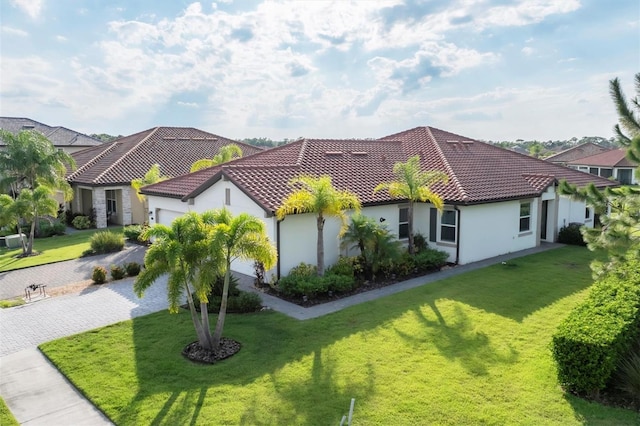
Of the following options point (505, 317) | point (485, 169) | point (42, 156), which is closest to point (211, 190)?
point (505, 317)

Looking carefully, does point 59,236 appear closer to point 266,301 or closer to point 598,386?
point 266,301

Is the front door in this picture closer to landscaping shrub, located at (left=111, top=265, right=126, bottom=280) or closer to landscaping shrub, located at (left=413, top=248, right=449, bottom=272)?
landscaping shrub, located at (left=413, top=248, right=449, bottom=272)

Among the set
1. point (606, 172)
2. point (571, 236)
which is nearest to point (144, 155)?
point (571, 236)

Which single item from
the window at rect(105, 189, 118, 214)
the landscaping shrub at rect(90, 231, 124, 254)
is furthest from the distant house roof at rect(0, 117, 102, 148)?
the landscaping shrub at rect(90, 231, 124, 254)

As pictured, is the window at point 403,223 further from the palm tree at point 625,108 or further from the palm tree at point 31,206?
the palm tree at point 31,206

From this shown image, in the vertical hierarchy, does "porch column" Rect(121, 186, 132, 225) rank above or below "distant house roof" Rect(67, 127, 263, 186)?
below
